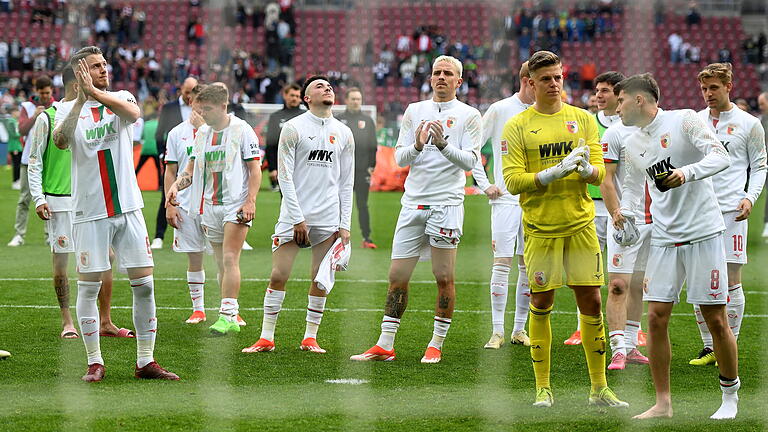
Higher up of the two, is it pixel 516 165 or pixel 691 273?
pixel 516 165

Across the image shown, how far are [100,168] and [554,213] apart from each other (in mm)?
2475

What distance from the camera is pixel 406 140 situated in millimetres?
6371

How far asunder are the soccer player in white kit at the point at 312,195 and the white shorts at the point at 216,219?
60 centimetres

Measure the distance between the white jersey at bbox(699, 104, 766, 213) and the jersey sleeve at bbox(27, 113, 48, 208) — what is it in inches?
167

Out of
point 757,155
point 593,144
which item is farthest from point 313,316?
point 757,155

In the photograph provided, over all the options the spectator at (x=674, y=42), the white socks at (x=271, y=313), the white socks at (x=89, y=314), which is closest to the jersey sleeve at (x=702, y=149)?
the white socks at (x=271, y=313)

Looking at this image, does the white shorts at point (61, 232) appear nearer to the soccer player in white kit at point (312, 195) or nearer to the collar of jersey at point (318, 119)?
the soccer player in white kit at point (312, 195)

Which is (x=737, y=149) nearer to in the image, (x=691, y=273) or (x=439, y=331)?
(x=691, y=273)

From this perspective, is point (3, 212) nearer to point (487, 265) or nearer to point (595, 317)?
point (487, 265)

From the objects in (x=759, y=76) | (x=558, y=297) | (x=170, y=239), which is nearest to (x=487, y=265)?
(x=558, y=297)

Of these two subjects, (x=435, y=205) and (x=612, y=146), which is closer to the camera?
(x=612, y=146)

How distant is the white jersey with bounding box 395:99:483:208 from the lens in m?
6.34

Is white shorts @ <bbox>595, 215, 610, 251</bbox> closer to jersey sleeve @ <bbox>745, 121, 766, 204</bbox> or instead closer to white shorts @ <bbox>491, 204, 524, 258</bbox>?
→ white shorts @ <bbox>491, 204, 524, 258</bbox>

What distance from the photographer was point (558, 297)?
9.09 meters
